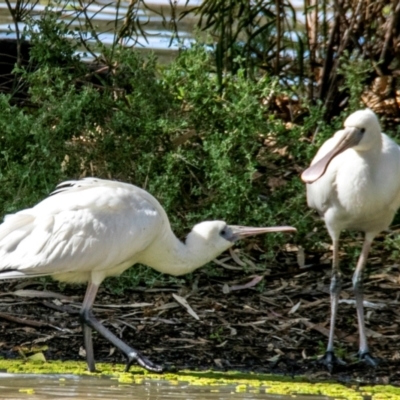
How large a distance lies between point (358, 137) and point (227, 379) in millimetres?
1946

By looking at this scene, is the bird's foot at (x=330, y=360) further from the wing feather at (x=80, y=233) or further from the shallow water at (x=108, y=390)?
the wing feather at (x=80, y=233)

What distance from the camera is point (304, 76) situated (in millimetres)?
10836

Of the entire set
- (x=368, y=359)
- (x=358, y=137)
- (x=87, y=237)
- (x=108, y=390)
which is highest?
(x=358, y=137)

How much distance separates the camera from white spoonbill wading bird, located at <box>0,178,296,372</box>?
23.0 feet

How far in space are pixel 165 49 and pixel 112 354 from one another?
21.5ft

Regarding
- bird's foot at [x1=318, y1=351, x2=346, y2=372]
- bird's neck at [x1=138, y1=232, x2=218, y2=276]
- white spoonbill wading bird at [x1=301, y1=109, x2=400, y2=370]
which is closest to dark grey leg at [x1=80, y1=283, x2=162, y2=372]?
bird's neck at [x1=138, y1=232, x2=218, y2=276]

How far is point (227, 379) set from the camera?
22.4 ft

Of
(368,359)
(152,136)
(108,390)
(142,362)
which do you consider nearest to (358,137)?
(368,359)

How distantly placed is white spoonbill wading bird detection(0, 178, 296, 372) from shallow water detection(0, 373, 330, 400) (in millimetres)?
278

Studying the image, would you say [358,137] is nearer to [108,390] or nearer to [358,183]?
[358,183]

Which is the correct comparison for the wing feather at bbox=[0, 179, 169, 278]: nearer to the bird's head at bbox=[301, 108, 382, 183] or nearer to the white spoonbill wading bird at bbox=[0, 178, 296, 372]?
the white spoonbill wading bird at bbox=[0, 178, 296, 372]

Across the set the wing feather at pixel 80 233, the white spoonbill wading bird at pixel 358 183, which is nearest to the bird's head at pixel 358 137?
the white spoonbill wading bird at pixel 358 183

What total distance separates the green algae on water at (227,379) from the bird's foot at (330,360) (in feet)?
Answer: 1.12

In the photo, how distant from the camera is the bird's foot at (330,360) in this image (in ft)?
24.1
